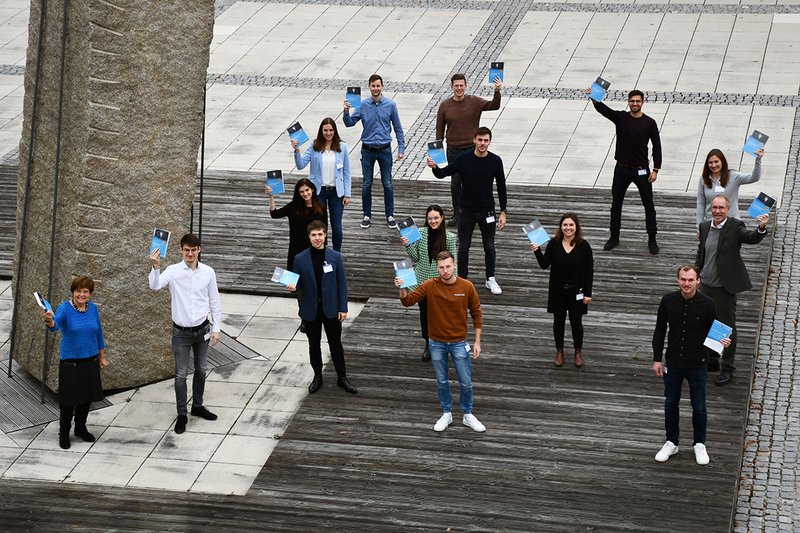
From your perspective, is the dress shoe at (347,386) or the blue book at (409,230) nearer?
the blue book at (409,230)

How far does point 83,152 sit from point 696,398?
5.42 metres

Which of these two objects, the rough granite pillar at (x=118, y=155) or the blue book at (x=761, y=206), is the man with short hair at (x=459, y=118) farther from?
the blue book at (x=761, y=206)

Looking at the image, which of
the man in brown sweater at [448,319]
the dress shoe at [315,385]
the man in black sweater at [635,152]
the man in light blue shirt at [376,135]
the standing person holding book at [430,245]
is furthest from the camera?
the man in light blue shirt at [376,135]

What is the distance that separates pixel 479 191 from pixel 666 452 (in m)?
3.73

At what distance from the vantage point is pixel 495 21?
2339 cm

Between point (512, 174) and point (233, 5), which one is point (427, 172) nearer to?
point (512, 174)

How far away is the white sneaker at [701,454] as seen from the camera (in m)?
10.2

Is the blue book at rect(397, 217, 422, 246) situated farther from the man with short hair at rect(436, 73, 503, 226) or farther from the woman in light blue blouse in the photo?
the man with short hair at rect(436, 73, 503, 226)

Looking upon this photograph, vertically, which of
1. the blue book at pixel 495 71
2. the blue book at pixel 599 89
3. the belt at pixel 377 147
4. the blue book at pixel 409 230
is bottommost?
the blue book at pixel 409 230

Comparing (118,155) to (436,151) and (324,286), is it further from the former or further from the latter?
(436,151)

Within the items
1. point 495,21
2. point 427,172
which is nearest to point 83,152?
point 427,172

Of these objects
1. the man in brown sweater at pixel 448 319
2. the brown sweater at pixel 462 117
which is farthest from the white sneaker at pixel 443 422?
the brown sweater at pixel 462 117

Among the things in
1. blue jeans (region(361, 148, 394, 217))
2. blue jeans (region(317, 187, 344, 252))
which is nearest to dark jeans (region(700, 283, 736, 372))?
blue jeans (region(317, 187, 344, 252))

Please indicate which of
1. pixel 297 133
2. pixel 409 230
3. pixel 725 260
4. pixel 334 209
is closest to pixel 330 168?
pixel 334 209
